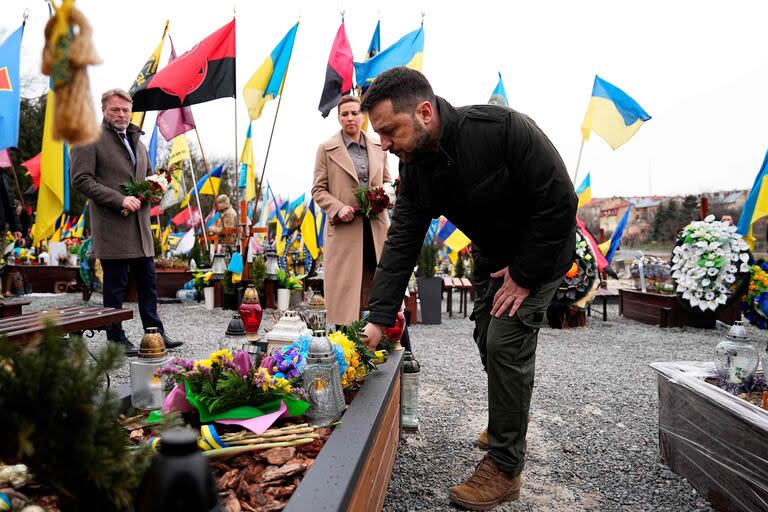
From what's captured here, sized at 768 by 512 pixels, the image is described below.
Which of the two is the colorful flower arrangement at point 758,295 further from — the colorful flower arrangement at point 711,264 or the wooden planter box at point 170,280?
the wooden planter box at point 170,280

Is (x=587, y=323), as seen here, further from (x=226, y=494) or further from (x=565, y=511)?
(x=226, y=494)

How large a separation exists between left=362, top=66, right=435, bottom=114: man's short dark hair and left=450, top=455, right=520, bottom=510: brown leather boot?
5.03 ft

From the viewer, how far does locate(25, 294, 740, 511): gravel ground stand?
231 cm

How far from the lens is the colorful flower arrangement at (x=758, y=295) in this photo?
6.61 m

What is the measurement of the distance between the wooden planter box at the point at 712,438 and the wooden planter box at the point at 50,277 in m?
11.0

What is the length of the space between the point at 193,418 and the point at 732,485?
2037 millimetres

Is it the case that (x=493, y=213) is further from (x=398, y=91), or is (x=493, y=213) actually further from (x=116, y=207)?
(x=116, y=207)

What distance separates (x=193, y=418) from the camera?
5.56 feet

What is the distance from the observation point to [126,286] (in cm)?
405

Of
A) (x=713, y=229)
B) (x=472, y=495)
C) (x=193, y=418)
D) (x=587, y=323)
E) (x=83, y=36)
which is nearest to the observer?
(x=83, y=36)

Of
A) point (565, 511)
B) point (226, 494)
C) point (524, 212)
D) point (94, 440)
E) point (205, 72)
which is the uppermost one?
point (205, 72)

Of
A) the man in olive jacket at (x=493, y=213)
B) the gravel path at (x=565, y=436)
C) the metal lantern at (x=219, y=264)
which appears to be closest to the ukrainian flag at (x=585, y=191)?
the gravel path at (x=565, y=436)

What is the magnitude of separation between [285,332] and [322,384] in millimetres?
595

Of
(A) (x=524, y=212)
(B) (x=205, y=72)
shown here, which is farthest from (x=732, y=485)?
(B) (x=205, y=72)
